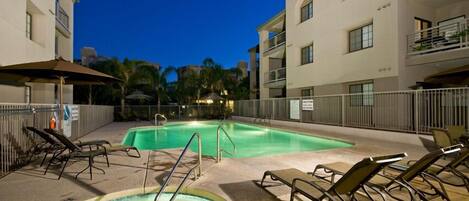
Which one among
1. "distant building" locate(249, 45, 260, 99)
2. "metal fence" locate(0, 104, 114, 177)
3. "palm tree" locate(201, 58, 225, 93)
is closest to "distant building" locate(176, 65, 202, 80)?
"palm tree" locate(201, 58, 225, 93)

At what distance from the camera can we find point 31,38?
1261 centimetres

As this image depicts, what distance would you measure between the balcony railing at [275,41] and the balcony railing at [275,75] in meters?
2.00

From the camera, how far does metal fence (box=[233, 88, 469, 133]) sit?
8.95m

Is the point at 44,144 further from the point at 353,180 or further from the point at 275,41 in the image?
the point at 275,41

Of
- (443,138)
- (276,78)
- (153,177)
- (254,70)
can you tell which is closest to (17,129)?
(153,177)

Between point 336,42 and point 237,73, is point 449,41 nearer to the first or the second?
point 336,42

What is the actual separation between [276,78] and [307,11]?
5705mm

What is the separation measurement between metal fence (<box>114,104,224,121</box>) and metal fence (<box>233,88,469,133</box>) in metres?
9.08

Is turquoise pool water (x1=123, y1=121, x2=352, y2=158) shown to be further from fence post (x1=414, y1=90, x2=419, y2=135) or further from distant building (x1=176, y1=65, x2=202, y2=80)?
distant building (x1=176, y1=65, x2=202, y2=80)

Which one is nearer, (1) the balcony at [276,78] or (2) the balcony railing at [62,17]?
(2) the balcony railing at [62,17]

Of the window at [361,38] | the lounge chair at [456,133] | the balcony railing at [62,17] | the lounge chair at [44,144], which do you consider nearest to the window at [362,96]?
the window at [361,38]

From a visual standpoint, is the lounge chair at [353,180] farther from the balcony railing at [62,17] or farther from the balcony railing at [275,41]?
the balcony railing at [275,41]

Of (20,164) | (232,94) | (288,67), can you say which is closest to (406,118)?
(288,67)

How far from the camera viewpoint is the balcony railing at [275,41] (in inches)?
843
